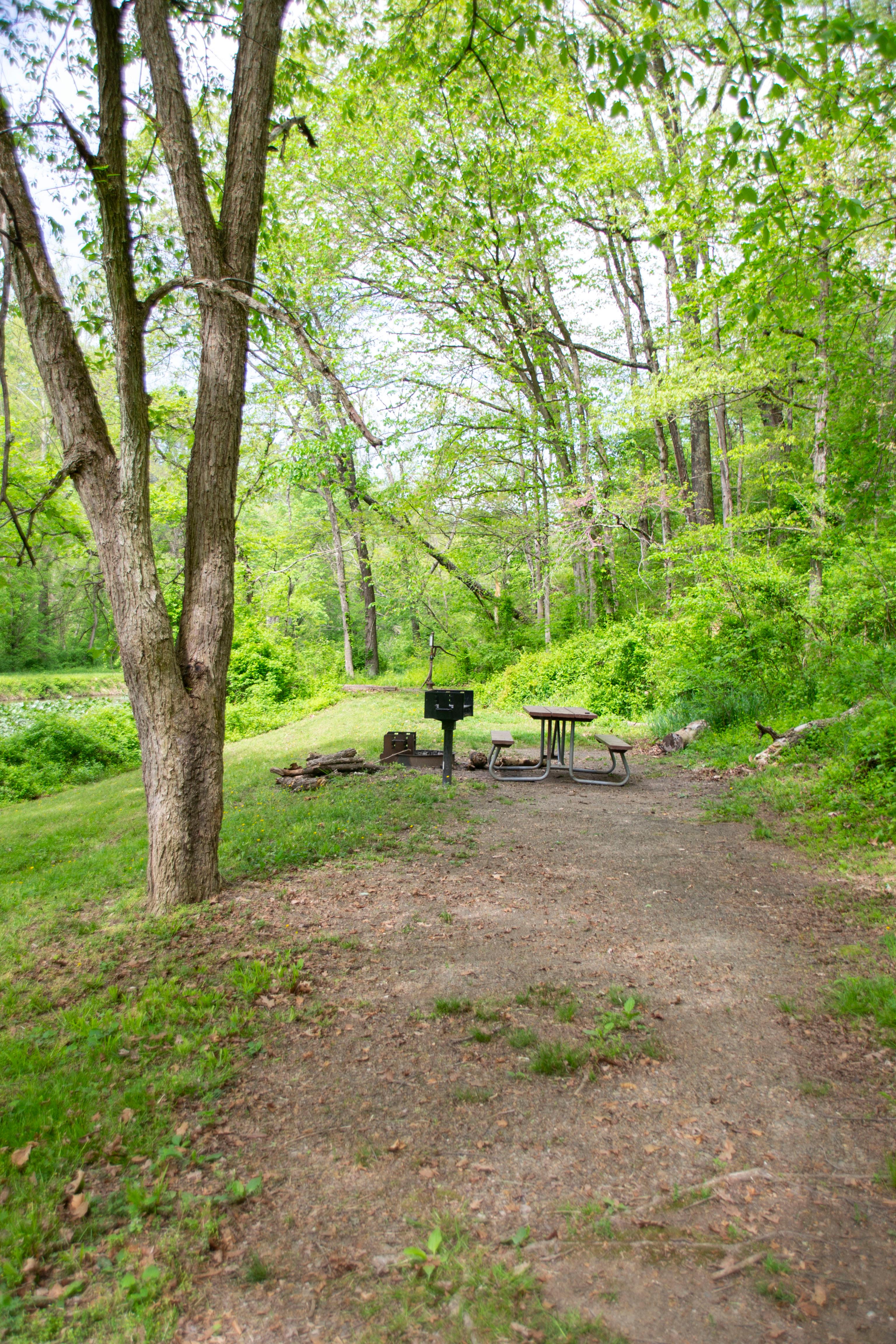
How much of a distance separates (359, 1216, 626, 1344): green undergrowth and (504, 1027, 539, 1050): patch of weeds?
0.99 metres

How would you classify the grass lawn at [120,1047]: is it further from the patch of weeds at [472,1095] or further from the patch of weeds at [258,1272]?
the patch of weeds at [472,1095]

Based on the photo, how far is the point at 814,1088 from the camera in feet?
8.84

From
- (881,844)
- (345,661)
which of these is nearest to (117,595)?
(881,844)

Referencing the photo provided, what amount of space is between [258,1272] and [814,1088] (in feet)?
6.62

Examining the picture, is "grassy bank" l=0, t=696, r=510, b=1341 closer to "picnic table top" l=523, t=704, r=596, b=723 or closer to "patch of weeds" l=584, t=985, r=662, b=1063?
"patch of weeds" l=584, t=985, r=662, b=1063

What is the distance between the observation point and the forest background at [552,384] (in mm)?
5562

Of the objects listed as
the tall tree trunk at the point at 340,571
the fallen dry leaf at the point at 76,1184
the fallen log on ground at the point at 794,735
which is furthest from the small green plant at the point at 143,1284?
the tall tree trunk at the point at 340,571

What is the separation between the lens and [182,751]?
4.47 m

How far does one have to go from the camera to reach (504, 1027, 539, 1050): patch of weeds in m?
3.00

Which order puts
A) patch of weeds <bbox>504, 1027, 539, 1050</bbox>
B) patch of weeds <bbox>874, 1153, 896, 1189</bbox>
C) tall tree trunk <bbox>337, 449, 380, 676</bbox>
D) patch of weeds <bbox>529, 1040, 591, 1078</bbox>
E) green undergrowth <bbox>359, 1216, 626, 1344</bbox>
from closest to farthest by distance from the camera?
green undergrowth <bbox>359, 1216, 626, 1344</bbox>
patch of weeds <bbox>874, 1153, 896, 1189</bbox>
patch of weeds <bbox>529, 1040, 591, 1078</bbox>
patch of weeds <bbox>504, 1027, 539, 1050</bbox>
tall tree trunk <bbox>337, 449, 380, 676</bbox>

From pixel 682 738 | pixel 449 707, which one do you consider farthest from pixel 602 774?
pixel 449 707

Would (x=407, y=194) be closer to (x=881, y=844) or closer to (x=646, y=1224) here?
(x=881, y=844)

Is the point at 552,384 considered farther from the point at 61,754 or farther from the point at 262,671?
the point at 61,754

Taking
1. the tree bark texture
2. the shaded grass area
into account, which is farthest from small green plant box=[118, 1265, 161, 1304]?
the tree bark texture
